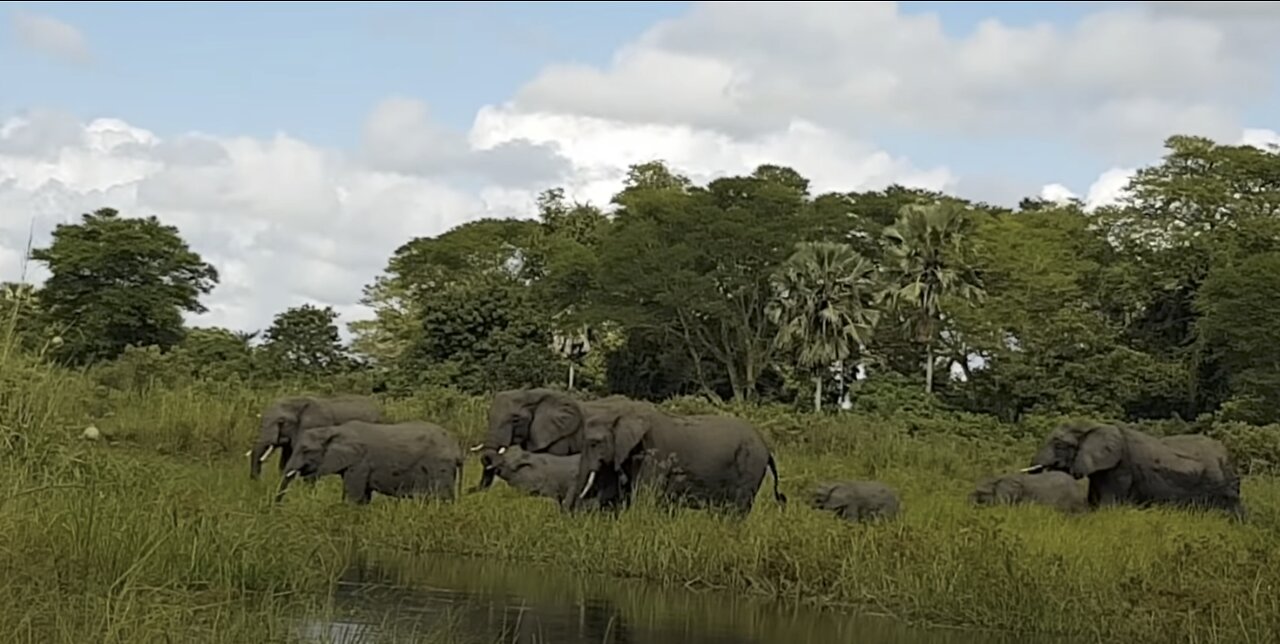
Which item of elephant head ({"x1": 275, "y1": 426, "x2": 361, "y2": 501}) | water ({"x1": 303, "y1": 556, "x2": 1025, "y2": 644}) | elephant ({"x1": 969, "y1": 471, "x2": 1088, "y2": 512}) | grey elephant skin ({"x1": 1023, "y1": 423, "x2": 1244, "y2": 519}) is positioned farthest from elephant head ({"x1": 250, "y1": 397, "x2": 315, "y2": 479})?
grey elephant skin ({"x1": 1023, "y1": 423, "x2": 1244, "y2": 519})

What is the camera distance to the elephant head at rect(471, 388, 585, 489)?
21406 millimetres

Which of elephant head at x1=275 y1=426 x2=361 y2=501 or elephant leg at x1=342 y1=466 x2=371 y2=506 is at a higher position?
elephant head at x1=275 y1=426 x2=361 y2=501

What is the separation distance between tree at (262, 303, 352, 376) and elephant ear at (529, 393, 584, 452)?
84.4 ft

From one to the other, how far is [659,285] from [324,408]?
2885 cm

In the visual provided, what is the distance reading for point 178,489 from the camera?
11766 millimetres

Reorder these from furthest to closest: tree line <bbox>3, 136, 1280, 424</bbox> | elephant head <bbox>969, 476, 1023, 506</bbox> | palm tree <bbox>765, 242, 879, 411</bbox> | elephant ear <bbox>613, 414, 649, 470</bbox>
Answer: palm tree <bbox>765, 242, 879, 411</bbox> < tree line <bbox>3, 136, 1280, 424</bbox> < elephant head <bbox>969, 476, 1023, 506</bbox> < elephant ear <bbox>613, 414, 649, 470</bbox>

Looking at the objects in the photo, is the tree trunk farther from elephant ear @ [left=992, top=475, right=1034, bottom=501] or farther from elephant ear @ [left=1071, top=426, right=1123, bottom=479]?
elephant ear @ [left=992, top=475, right=1034, bottom=501]

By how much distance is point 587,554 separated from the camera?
15344mm

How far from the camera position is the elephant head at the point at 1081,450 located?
72.6 feet

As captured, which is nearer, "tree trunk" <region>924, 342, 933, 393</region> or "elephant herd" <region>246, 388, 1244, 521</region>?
"elephant herd" <region>246, 388, 1244, 521</region>

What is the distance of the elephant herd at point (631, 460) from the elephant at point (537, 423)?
0.02m

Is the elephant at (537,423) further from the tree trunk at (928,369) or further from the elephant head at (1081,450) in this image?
the tree trunk at (928,369)

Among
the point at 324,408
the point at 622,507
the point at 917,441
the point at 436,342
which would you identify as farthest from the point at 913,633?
the point at 436,342

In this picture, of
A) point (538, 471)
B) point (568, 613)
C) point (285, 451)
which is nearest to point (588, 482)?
point (538, 471)
